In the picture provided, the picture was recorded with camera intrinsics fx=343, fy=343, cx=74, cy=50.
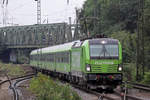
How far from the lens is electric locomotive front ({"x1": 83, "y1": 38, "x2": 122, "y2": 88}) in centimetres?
1723

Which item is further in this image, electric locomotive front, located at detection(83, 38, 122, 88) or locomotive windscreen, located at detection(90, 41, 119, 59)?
locomotive windscreen, located at detection(90, 41, 119, 59)

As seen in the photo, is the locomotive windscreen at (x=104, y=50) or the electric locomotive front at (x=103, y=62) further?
the locomotive windscreen at (x=104, y=50)

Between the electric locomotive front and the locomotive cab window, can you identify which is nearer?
the electric locomotive front

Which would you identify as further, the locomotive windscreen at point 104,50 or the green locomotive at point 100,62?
the locomotive windscreen at point 104,50

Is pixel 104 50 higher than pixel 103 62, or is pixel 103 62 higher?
pixel 104 50

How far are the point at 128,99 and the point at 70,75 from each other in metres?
8.84

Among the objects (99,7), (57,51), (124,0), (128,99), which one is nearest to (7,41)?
(99,7)

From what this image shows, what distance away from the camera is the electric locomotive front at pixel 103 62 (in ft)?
56.5

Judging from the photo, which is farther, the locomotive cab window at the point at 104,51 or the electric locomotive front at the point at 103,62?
the locomotive cab window at the point at 104,51

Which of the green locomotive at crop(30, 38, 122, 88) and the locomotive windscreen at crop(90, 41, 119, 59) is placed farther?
the locomotive windscreen at crop(90, 41, 119, 59)

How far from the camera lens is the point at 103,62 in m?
17.3

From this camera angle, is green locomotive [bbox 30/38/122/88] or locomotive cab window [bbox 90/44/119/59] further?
locomotive cab window [bbox 90/44/119/59]

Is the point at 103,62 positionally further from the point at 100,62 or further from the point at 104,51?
the point at 104,51

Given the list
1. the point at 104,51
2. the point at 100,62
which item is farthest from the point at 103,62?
the point at 104,51
